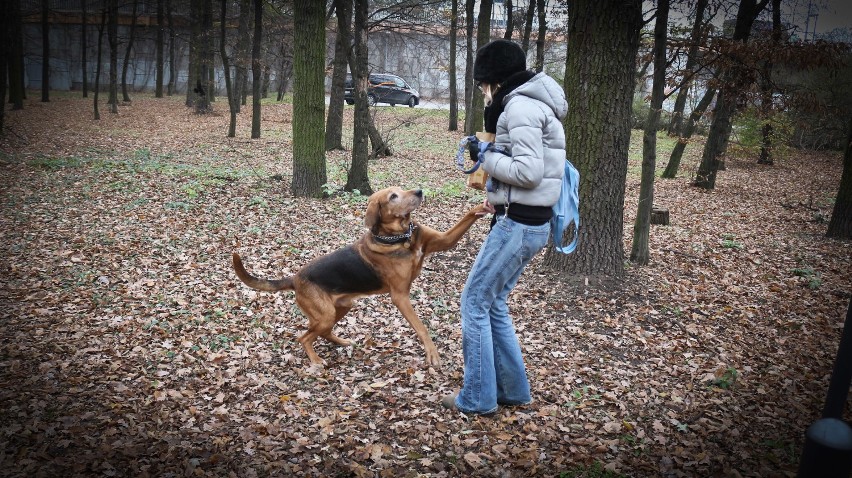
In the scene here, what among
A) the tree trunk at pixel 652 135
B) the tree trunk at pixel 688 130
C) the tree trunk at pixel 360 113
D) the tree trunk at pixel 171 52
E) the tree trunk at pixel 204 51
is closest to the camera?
the tree trunk at pixel 652 135

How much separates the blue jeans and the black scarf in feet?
2.19

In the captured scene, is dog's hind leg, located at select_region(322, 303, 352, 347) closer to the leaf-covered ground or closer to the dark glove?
the leaf-covered ground

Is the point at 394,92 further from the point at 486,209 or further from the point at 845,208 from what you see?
the point at 486,209

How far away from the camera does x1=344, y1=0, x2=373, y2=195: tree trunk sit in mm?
10688

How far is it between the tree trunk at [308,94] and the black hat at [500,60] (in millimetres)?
7172

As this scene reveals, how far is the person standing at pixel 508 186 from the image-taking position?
3.34 m

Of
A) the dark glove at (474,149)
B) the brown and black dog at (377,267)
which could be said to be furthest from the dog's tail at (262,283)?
the dark glove at (474,149)

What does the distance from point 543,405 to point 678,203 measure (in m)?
9.77

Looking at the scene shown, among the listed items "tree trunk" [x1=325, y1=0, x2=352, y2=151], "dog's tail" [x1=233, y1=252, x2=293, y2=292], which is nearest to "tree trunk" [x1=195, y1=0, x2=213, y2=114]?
"tree trunk" [x1=325, y1=0, x2=352, y2=151]

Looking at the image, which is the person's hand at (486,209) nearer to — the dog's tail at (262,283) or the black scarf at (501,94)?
the black scarf at (501,94)

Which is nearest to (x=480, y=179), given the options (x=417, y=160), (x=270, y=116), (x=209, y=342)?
(x=209, y=342)

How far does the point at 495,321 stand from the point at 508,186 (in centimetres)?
100

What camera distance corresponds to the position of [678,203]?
12.5 meters

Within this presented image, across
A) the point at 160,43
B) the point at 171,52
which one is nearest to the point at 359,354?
the point at 160,43
